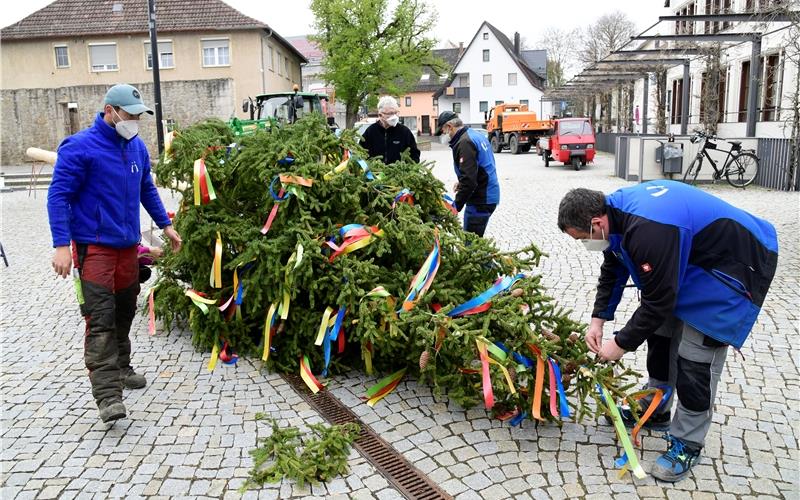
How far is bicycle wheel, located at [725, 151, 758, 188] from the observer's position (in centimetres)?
1639

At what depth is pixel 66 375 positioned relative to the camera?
200 inches

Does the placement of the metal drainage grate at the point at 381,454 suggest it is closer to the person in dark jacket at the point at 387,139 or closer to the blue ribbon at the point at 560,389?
the blue ribbon at the point at 560,389

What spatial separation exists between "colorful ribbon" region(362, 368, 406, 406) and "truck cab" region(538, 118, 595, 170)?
2065 centimetres

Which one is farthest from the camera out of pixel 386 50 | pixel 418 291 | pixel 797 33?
pixel 386 50

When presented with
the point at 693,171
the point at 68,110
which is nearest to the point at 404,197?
the point at 693,171

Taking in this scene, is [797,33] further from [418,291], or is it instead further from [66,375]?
[66,375]

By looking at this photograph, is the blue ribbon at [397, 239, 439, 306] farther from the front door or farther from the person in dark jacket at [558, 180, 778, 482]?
the front door

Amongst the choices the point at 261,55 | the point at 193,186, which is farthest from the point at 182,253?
the point at 261,55

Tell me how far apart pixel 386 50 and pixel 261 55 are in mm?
11542

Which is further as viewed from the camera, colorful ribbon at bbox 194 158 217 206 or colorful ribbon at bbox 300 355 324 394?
colorful ribbon at bbox 194 158 217 206

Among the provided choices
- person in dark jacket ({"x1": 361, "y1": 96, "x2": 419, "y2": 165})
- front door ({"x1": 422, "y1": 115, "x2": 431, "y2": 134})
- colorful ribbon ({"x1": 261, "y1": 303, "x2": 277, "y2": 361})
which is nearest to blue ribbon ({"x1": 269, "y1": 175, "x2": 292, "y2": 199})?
colorful ribbon ({"x1": 261, "y1": 303, "x2": 277, "y2": 361})

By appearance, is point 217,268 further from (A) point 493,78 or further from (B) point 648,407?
(A) point 493,78

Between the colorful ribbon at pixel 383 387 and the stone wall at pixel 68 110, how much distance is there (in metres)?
27.2

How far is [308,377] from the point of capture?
189 inches
